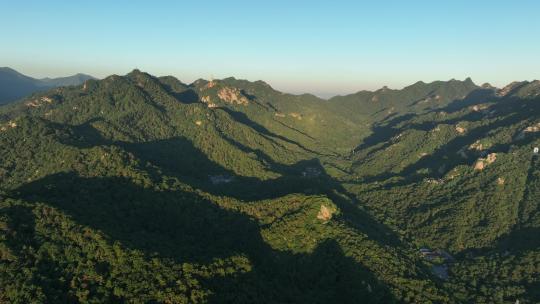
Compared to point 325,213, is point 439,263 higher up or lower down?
lower down

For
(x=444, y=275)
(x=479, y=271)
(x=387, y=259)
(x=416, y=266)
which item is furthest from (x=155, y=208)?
(x=479, y=271)

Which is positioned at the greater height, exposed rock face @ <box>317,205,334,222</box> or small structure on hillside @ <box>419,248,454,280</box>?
exposed rock face @ <box>317,205,334,222</box>

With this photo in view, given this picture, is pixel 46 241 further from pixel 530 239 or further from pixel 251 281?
pixel 530 239

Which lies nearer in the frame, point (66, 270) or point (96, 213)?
point (66, 270)

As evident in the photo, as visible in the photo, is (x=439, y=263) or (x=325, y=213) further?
(x=439, y=263)

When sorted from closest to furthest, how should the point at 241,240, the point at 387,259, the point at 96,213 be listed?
the point at 96,213, the point at 387,259, the point at 241,240

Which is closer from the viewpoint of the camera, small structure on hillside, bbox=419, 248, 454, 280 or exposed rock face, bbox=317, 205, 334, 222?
small structure on hillside, bbox=419, 248, 454, 280

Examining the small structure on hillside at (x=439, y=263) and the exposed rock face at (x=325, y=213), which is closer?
the small structure on hillside at (x=439, y=263)

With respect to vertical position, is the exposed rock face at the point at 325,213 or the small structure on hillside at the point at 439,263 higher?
the exposed rock face at the point at 325,213
